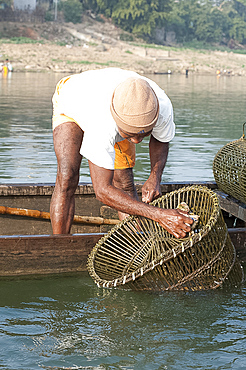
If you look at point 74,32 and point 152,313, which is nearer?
point 152,313

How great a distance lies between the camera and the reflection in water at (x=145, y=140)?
8.88 metres

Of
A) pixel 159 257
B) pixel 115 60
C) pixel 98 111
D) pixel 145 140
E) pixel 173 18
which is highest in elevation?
pixel 173 18

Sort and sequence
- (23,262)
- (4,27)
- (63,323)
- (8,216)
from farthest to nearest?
(4,27) → (8,216) → (23,262) → (63,323)

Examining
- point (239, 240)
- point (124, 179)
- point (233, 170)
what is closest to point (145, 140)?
point (233, 170)

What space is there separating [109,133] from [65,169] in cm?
75

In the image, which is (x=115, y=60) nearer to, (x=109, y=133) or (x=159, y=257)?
(x=109, y=133)

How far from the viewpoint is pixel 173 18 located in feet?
290

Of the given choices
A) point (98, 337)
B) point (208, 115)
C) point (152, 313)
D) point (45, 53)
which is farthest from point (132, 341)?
point (45, 53)

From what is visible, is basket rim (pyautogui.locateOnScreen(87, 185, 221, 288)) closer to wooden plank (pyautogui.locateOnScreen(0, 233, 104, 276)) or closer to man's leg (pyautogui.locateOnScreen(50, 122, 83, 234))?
wooden plank (pyautogui.locateOnScreen(0, 233, 104, 276))

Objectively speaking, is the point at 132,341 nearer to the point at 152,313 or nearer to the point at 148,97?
the point at 152,313

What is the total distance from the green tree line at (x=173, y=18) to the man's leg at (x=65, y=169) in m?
75.8

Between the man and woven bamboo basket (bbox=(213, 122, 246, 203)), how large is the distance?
130 centimetres

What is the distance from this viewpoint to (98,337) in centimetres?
342

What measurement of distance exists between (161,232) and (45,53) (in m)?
49.3
